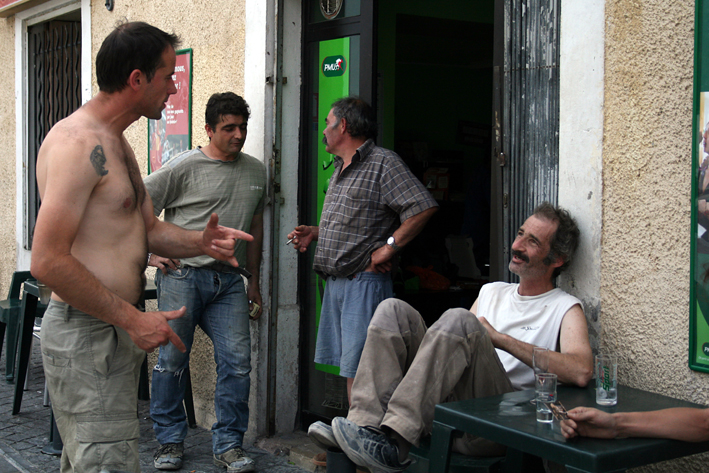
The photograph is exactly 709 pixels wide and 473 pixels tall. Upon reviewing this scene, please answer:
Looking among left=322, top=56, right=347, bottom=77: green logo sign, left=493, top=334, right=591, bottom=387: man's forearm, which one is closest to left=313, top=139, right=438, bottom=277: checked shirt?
left=322, top=56, right=347, bottom=77: green logo sign

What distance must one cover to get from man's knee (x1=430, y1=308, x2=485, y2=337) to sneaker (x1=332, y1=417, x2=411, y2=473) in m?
0.47

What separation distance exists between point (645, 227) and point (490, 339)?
0.74 meters

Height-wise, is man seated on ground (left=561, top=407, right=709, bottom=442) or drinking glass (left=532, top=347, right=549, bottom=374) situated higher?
drinking glass (left=532, top=347, right=549, bottom=374)

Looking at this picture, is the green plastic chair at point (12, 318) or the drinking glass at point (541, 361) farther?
the green plastic chair at point (12, 318)

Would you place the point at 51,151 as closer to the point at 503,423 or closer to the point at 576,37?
the point at 503,423

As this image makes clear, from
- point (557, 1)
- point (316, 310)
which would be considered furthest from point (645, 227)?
point (316, 310)

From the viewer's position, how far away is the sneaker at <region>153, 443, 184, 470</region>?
4.09 meters

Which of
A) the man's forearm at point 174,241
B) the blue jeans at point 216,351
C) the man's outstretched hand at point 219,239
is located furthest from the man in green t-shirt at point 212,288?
the man's outstretched hand at point 219,239

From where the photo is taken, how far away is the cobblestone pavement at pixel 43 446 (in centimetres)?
418

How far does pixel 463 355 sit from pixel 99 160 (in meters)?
1.50

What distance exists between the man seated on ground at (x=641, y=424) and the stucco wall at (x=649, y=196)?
47cm

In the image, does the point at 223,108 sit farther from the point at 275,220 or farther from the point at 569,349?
the point at 569,349

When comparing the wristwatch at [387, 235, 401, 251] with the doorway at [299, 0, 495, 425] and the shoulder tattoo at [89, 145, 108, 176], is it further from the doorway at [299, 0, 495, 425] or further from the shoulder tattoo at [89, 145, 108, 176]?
the shoulder tattoo at [89, 145, 108, 176]

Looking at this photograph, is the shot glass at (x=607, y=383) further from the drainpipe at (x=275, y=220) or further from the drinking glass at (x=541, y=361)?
the drainpipe at (x=275, y=220)
